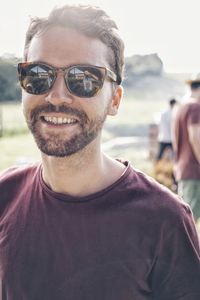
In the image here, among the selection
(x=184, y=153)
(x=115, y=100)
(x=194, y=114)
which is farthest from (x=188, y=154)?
(x=115, y=100)

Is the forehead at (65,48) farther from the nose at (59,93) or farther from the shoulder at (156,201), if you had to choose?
the shoulder at (156,201)

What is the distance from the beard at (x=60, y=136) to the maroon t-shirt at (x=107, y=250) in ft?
0.53

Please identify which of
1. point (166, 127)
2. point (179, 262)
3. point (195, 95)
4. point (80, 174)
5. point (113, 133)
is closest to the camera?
point (179, 262)

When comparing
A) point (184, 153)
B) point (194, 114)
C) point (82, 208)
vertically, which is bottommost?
point (184, 153)

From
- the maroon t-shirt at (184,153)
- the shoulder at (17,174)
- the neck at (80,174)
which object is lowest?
the maroon t-shirt at (184,153)

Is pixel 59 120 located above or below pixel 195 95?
above

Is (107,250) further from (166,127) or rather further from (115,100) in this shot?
(166,127)

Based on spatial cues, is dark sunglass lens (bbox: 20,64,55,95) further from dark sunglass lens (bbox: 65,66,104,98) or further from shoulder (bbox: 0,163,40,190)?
shoulder (bbox: 0,163,40,190)

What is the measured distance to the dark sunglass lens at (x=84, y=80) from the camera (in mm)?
1865

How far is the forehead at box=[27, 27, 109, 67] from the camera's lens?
6.17 ft

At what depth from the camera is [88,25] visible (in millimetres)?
1908

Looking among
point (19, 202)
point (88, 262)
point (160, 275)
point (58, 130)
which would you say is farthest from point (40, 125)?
point (160, 275)

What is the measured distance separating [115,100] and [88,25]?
0.93 feet

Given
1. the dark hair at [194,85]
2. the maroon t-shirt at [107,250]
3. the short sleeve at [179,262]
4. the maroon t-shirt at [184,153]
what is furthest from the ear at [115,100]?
the dark hair at [194,85]
